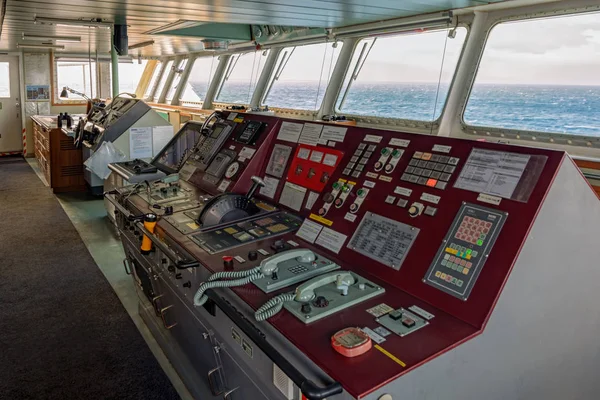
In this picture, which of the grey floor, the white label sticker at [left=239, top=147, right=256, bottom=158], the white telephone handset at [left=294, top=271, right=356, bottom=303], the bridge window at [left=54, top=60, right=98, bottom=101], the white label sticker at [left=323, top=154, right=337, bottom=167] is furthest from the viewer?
the bridge window at [left=54, top=60, right=98, bottom=101]

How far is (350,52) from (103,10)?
95.9 inches

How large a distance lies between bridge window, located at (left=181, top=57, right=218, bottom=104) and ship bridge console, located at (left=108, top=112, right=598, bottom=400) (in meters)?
6.63

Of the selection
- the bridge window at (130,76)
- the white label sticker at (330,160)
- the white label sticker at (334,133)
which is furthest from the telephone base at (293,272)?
the bridge window at (130,76)

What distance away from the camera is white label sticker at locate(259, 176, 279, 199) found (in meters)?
2.33

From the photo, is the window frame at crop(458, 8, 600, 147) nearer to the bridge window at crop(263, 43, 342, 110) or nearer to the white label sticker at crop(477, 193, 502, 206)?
the bridge window at crop(263, 43, 342, 110)

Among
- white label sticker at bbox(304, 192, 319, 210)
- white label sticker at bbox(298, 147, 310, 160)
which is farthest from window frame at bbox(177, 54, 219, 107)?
white label sticker at bbox(304, 192, 319, 210)

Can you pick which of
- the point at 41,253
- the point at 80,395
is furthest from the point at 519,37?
the point at 41,253

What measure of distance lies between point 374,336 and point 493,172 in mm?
672

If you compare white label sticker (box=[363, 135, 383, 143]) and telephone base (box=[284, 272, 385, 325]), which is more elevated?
white label sticker (box=[363, 135, 383, 143])

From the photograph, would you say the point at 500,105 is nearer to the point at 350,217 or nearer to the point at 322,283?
the point at 350,217

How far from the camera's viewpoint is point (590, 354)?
160cm

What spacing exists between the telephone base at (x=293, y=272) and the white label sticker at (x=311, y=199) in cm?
44

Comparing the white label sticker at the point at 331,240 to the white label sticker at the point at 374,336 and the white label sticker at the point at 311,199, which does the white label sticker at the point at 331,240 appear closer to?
the white label sticker at the point at 311,199

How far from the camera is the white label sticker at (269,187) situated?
91.9 inches
